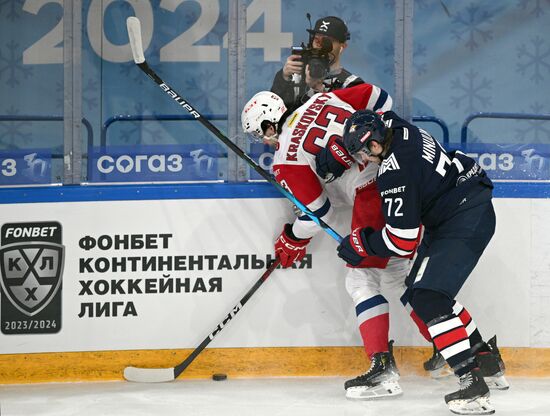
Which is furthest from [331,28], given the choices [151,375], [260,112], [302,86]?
[151,375]

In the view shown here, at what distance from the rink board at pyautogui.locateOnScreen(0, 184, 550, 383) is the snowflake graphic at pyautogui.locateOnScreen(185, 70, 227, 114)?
0.36 m

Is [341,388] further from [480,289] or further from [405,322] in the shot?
[480,289]

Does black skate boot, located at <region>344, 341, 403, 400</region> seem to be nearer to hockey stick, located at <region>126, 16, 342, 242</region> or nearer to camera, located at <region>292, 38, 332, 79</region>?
hockey stick, located at <region>126, 16, 342, 242</region>

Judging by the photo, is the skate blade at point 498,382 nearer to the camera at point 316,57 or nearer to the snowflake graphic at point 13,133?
the camera at point 316,57

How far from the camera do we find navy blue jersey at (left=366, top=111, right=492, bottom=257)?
12.0 feet

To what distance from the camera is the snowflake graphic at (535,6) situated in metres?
4.50

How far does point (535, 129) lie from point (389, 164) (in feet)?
3.66

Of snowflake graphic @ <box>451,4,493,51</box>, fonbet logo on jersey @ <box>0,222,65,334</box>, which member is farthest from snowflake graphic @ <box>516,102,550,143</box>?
fonbet logo on jersey @ <box>0,222,65,334</box>

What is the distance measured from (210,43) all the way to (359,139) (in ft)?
3.46

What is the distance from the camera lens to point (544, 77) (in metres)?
4.48

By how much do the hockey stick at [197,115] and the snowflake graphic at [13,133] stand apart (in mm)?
598

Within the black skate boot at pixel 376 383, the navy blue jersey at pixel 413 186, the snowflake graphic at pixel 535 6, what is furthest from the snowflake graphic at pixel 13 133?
the snowflake graphic at pixel 535 6

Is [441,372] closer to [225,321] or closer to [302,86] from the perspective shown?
[225,321]

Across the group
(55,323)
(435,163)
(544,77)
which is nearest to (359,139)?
(435,163)
